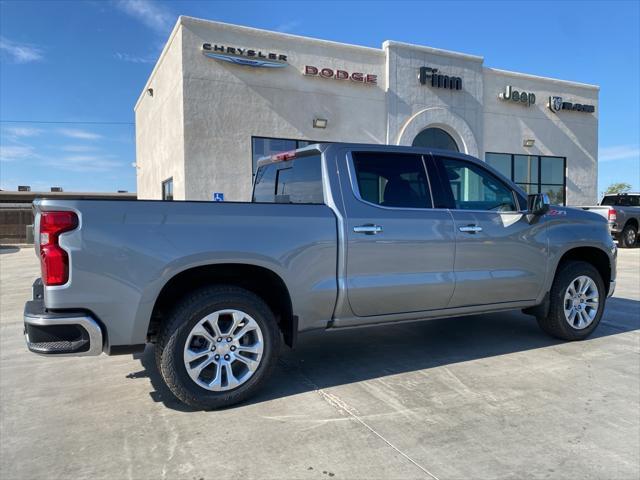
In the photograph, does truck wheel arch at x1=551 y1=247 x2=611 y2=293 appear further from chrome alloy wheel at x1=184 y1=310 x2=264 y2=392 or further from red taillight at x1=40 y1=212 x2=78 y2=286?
red taillight at x1=40 y1=212 x2=78 y2=286

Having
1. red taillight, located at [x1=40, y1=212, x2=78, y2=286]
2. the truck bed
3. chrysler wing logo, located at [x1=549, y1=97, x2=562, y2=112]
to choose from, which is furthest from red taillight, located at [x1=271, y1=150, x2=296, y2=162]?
chrysler wing logo, located at [x1=549, y1=97, x2=562, y2=112]

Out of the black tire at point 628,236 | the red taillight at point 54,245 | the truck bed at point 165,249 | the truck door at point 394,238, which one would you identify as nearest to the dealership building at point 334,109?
the black tire at point 628,236

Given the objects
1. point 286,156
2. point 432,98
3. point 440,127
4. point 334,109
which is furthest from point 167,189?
point 286,156

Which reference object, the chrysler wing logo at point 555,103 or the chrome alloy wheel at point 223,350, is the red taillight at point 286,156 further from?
the chrysler wing logo at point 555,103

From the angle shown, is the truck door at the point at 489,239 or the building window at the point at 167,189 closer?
the truck door at the point at 489,239

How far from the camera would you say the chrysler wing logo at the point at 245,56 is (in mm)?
14094

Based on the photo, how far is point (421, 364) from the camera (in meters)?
Answer: 4.59

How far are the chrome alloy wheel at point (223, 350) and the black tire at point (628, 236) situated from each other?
17.8 meters

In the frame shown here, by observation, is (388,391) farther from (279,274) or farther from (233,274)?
(233,274)

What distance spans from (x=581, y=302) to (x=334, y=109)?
469 inches

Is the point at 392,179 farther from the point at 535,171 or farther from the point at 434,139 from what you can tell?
the point at 535,171

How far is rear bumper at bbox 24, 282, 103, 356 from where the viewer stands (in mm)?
3115

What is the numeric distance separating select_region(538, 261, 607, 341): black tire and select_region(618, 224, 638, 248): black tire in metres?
14.3

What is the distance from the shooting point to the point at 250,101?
14711mm
